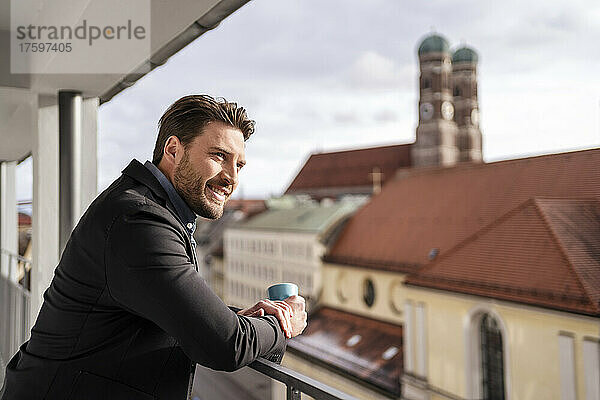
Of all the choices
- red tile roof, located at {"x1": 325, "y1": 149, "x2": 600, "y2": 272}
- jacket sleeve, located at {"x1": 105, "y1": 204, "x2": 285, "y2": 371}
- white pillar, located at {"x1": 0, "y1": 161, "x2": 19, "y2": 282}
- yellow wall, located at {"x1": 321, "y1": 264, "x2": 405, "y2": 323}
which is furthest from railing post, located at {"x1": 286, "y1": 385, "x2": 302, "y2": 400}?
yellow wall, located at {"x1": 321, "y1": 264, "x2": 405, "y2": 323}

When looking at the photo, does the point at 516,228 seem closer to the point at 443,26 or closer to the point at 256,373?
the point at 256,373

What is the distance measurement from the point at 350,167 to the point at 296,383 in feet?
87.8

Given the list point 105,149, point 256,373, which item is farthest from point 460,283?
point 256,373

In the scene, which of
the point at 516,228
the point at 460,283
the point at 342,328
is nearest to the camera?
the point at 460,283

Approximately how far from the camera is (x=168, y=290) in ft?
1.86

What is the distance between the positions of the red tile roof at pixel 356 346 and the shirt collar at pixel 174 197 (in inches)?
379

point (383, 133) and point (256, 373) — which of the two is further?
point (383, 133)

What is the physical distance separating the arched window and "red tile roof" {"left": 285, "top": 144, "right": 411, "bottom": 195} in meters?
17.1

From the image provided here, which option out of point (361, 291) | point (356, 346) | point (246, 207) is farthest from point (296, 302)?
point (246, 207)

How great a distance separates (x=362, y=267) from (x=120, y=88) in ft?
41.9

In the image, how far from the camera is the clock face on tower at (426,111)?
24.0 meters

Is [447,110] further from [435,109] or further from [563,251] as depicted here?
[563,251]

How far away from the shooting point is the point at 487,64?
24.0 m

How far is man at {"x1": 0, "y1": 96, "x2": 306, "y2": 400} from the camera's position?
1.89 ft
